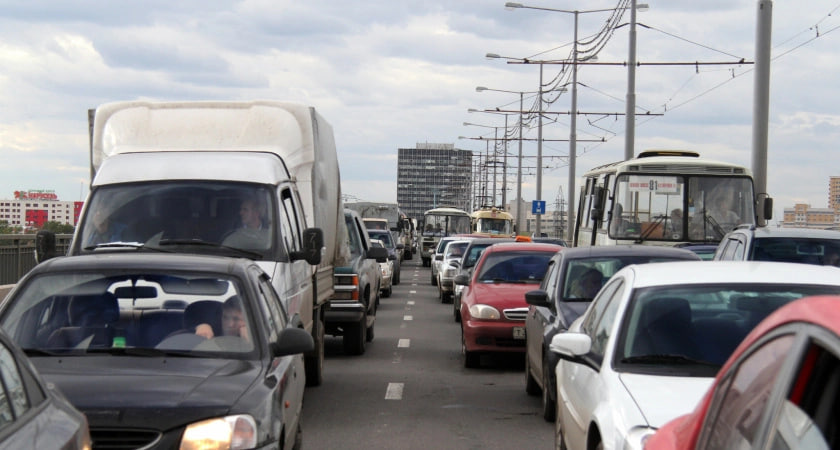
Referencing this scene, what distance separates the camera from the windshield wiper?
229 inches

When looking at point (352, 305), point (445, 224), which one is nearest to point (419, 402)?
point (352, 305)

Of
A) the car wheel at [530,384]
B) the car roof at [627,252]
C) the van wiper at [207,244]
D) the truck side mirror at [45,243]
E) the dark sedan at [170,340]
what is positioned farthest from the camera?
the car wheel at [530,384]

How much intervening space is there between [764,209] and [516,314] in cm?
785

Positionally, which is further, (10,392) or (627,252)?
(627,252)

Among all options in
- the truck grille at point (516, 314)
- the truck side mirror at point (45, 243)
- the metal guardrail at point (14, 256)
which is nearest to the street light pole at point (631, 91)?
the metal guardrail at point (14, 256)

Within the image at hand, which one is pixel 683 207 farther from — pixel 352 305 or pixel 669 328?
pixel 669 328

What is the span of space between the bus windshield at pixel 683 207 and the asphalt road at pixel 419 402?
451cm

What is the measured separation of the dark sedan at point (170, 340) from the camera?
18.1 ft

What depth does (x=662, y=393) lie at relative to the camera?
5.27m

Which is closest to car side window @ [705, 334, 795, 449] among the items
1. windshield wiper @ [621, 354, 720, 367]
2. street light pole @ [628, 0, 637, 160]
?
windshield wiper @ [621, 354, 720, 367]

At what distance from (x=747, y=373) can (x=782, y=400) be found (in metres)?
0.48

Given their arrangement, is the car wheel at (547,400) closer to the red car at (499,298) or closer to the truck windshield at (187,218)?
the truck windshield at (187,218)

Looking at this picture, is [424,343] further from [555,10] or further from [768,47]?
[555,10]

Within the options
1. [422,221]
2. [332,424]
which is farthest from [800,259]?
[422,221]
